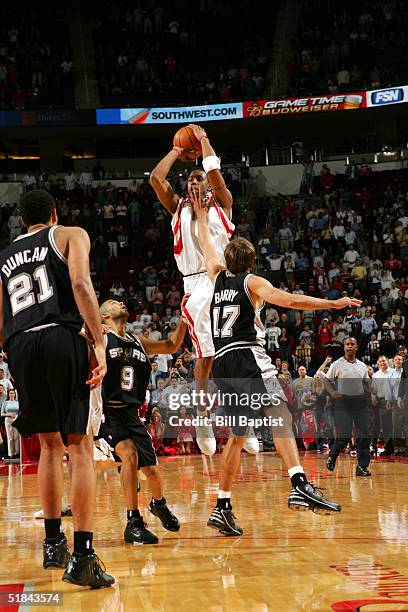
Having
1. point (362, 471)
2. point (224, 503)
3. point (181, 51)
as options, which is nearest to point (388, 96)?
point (181, 51)

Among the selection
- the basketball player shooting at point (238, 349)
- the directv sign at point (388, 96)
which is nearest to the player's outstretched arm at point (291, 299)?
the basketball player shooting at point (238, 349)

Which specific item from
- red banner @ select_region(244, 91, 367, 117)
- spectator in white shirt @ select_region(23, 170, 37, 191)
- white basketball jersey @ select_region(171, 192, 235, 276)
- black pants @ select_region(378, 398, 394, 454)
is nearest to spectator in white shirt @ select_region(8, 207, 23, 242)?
spectator in white shirt @ select_region(23, 170, 37, 191)

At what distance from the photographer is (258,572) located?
4852mm

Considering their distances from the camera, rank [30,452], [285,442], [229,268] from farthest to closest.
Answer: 1. [30,452]
2. [229,268]
3. [285,442]

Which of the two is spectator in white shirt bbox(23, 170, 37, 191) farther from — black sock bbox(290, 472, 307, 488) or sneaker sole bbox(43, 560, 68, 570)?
sneaker sole bbox(43, 560, 68, 570)

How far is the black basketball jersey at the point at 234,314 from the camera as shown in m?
6.28

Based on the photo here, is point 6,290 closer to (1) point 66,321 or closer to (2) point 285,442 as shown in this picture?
(1) point 66,321

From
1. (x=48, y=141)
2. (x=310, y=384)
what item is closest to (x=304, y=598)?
(x=310, y=384)

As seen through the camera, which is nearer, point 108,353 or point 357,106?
point 108,353

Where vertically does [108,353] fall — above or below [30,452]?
above

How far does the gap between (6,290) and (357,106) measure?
22.4 m

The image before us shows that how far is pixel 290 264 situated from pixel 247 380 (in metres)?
16.0

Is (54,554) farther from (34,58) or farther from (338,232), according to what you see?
(34,58)

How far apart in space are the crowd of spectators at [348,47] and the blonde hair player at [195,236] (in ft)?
66.5
